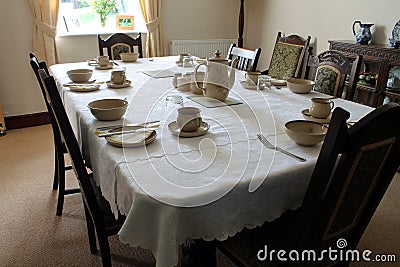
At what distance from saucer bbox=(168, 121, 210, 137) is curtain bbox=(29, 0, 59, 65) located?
2.66m

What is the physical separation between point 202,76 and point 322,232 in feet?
3.75

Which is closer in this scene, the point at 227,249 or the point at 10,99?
the point at 227,249

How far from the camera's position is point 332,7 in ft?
11.5

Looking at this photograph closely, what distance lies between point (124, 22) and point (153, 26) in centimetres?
36

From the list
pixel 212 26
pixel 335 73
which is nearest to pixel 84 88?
pixel 335 73

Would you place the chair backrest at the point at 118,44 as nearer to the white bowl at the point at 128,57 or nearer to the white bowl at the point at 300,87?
the white bowl at the point at 128,57

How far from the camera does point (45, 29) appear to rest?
3510mm

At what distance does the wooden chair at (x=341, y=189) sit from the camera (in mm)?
875

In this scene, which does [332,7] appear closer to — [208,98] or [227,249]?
[208,98]

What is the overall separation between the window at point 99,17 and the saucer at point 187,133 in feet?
9.39

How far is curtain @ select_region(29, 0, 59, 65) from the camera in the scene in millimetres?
3464

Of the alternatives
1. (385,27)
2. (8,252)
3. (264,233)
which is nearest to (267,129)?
(264,233)

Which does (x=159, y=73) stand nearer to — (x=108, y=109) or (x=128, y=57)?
(x=128, y=57)

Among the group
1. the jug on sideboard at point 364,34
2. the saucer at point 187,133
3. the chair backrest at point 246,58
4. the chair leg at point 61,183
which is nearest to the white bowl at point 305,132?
the saucer at point 187,133
